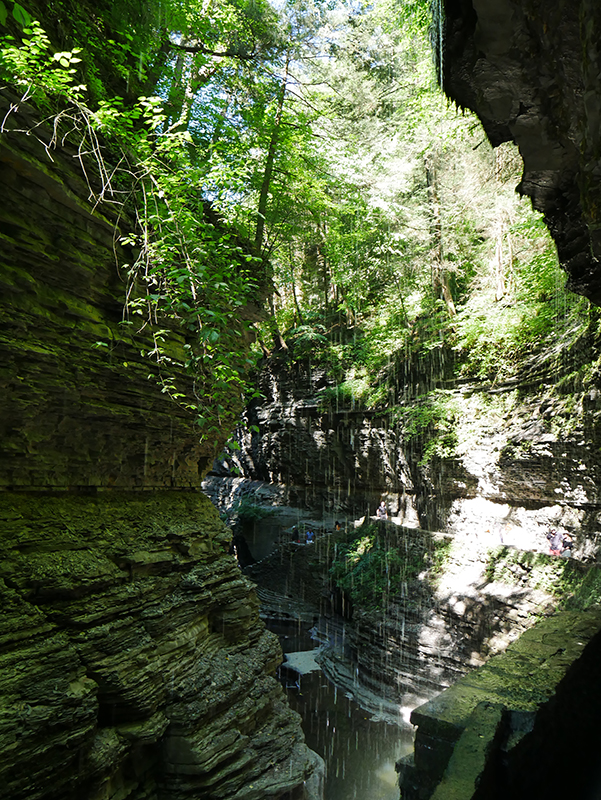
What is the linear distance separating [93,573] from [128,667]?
43.1 inches

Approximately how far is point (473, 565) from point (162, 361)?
9.26 metres

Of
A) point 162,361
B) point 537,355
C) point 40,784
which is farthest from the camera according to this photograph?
point 537,355

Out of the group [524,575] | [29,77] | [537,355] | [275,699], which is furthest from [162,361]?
[537,355]

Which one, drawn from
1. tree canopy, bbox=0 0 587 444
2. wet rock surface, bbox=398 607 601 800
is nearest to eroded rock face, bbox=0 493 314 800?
tree canopy, bbox=0 0 587 444

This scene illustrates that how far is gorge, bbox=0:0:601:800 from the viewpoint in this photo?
330cm

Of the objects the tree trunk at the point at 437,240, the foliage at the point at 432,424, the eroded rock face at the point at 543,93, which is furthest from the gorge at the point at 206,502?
the tree trunk at the point at 437,240

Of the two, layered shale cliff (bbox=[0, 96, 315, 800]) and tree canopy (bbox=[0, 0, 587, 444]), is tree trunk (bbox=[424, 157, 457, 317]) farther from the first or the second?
layered shale cliff (bbox=[0, 96, 315, 800])

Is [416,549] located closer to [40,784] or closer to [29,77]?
[40,784]

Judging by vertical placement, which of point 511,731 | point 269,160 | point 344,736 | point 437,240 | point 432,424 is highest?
point 437,240

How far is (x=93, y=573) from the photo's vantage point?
5156 millimetres

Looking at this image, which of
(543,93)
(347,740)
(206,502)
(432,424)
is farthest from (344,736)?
(543,93)

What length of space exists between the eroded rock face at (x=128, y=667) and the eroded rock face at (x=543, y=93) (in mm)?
5577

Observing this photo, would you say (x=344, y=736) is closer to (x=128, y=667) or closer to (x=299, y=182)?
(x=128, y=667)

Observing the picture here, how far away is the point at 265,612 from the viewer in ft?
51.7
